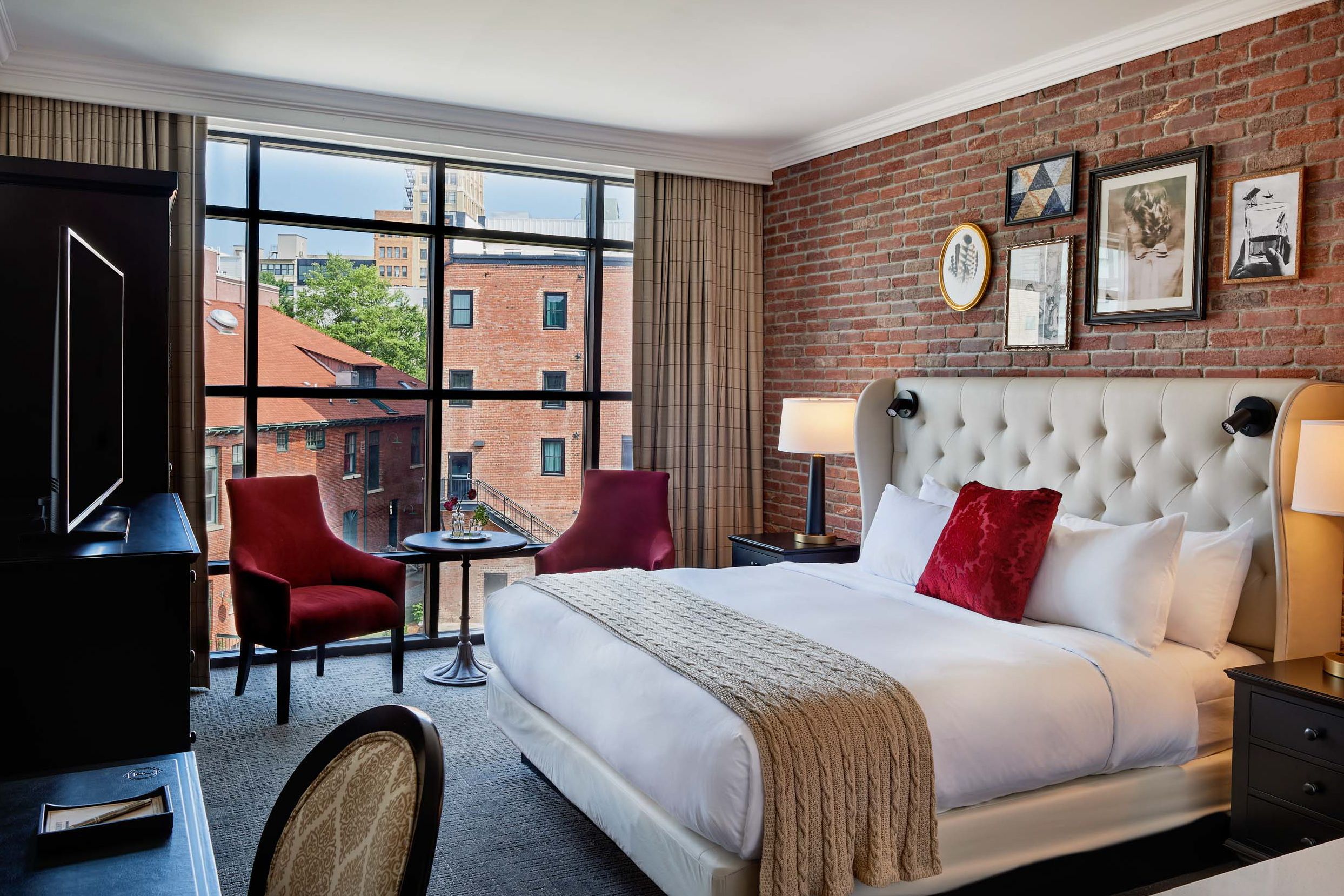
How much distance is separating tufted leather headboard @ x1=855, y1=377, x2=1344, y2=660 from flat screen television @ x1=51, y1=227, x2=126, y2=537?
3.25 metres

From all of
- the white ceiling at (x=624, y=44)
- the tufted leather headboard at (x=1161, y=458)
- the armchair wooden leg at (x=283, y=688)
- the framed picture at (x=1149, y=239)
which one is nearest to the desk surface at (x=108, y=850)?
the armchair wooden leg at (x=283, y=688)

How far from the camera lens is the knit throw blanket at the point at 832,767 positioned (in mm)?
2344

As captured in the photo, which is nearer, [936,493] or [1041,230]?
[1041,230]

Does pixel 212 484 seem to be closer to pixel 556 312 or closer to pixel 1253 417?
pixel 556 312

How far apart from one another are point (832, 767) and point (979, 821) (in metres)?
0.54

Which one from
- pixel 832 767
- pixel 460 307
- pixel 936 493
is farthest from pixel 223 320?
pixel 832 767

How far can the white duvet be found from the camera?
242 centimetres

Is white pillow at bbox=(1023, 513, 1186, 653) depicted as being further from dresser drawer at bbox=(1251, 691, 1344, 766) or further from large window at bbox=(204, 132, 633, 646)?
large window at bbox=(204, 132, 633, 646)

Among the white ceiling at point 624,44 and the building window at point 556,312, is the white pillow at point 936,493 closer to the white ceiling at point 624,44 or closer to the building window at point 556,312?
the white ceiling at point 624,44

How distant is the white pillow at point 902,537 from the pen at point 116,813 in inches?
118

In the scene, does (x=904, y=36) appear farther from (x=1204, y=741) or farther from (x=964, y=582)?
(x=1204, y=741)

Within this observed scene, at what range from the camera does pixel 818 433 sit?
16.5 feet

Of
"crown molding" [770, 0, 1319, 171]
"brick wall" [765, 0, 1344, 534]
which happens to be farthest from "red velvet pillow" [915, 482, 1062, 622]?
"crown molding" [770, 0, 1319, 171]

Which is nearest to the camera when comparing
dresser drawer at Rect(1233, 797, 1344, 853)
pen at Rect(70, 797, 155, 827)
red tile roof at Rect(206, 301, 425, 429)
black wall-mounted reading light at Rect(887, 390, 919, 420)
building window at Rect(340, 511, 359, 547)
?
pen at Rect(70, 797, 155, 827)
